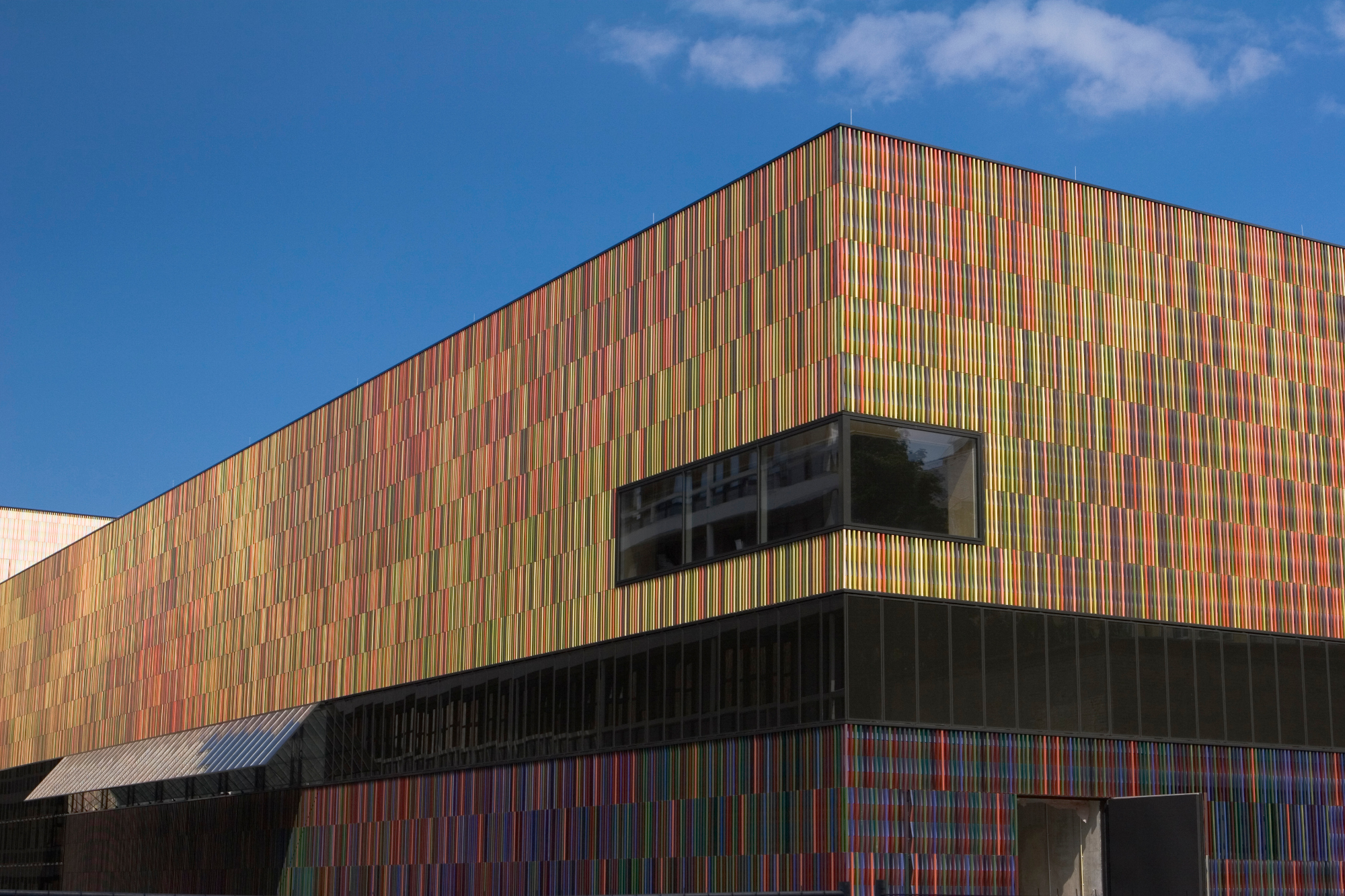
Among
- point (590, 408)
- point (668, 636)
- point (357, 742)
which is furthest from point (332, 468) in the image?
point (668, 636)

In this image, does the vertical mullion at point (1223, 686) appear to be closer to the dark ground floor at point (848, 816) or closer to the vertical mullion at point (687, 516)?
the dark ground floor at point (848, 816)

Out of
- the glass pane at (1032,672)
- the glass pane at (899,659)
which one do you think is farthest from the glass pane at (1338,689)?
the glass pane at (899,659)

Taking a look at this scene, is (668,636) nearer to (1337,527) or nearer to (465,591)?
(465,591)

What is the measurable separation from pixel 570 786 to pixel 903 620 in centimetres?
1028

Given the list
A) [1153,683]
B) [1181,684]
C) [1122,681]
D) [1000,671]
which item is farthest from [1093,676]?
[1181,684]

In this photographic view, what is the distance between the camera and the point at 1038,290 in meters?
38.8

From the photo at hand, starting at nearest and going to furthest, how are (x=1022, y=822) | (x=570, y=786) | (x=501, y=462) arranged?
(x=1022, y=822), (x=570, y=786), (x=501, y=462)

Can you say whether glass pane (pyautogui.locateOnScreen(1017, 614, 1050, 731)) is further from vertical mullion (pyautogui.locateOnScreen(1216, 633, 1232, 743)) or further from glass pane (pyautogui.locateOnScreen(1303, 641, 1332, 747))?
glass pane (pyautogui.locateOnScreen(1303, 641, 1332, 747))

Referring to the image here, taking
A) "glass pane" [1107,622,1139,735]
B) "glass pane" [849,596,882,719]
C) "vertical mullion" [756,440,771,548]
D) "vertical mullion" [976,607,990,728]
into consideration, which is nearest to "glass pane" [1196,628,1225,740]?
"glass pane" [1107,622,1139,735]

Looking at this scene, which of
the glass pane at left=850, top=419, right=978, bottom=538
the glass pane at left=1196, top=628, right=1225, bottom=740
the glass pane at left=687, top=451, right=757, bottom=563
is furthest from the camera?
the glass pane at left=1196, top=628, right=1225, bottom=740

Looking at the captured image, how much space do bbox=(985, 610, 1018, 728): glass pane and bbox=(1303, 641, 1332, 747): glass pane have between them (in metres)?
8.59

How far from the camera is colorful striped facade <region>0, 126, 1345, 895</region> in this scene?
117 feet

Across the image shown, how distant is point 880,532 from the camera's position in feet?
116

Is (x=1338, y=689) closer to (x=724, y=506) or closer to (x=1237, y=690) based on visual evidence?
(x=1237, y=690)
